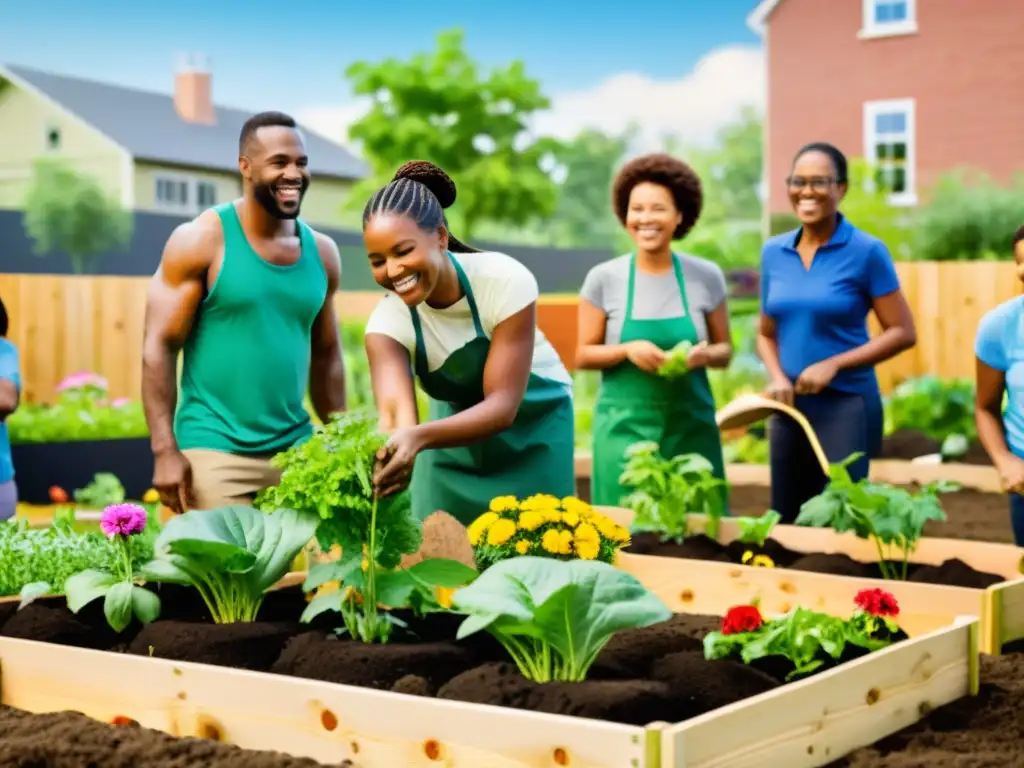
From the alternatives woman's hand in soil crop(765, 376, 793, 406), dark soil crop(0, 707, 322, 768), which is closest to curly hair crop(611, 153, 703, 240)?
woman's hand in soil crop(765, 376, 793, 406)

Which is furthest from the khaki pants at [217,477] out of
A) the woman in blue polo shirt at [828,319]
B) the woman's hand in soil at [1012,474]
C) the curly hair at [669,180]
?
the woman's hand in soil at [1012,474]

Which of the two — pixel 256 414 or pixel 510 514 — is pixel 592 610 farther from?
pixel 256 414

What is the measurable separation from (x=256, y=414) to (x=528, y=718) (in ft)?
6.17

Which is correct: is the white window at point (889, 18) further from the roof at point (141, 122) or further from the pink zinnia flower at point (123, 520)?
the pink zinnia flower at point (123, 520)

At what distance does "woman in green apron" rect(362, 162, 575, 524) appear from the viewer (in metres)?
4.10

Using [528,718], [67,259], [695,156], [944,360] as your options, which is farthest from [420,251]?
[695,156]

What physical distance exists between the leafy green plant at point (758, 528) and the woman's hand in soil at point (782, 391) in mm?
439

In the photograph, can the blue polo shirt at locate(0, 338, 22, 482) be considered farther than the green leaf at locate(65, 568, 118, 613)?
Yes

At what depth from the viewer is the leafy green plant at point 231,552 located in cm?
408

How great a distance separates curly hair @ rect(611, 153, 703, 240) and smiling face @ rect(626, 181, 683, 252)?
0.12 feet

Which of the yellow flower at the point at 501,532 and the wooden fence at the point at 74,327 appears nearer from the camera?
the yellow flower at the point at 501,532

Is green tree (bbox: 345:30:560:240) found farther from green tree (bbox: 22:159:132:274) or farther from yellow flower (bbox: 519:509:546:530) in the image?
yellow flower (bbox: 519:509:546:530)

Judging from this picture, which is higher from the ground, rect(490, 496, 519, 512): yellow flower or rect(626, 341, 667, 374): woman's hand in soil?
rect(626, 341, 667, 374): woman's hand in soil

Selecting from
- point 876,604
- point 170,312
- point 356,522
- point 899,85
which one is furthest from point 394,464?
point 899,85
